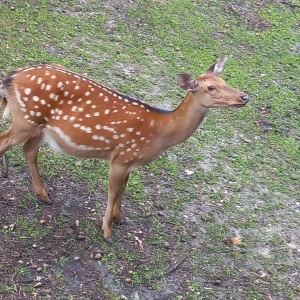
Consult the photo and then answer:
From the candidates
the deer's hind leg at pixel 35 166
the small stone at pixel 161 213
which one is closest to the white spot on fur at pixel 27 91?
the deer's hind leg at pixel 35 166

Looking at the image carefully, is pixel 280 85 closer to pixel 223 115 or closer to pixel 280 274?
pixel 223 115

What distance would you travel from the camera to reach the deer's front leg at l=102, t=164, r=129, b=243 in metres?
4.54

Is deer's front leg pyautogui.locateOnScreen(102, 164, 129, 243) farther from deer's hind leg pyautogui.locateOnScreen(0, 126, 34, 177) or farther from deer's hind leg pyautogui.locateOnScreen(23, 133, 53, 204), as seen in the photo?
deer's hind leg pyautogui.locateOnScreen(0, 126, 34, 177)

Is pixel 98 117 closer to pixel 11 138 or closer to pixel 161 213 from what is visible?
pixel 11 138

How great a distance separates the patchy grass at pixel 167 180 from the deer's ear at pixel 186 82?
133cm

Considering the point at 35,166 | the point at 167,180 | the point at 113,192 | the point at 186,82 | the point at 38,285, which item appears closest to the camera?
the point at 38,285

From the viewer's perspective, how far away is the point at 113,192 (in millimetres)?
4582

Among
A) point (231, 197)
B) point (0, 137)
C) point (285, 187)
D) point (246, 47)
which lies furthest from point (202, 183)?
point (246, 47)

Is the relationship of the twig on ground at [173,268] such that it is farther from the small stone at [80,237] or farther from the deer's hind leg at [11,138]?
the deer's hind leg at [11,138]

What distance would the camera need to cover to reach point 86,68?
23.0ft

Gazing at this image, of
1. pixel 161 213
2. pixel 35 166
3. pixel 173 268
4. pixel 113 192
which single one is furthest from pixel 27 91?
pixel 173 268

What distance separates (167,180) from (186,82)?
1.58m

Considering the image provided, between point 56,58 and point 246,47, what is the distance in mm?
2995

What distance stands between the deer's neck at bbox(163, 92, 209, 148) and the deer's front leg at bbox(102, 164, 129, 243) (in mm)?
407
